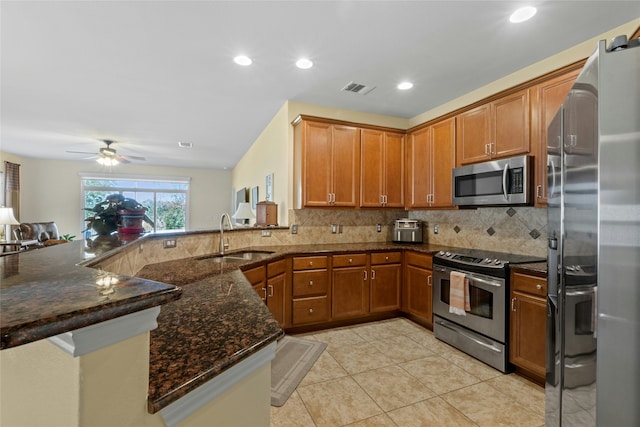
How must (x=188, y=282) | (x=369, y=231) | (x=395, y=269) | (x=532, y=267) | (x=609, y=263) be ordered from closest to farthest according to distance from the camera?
(x=609, y=263) < (x=188, y=282) < (x=532, y=267) < (x=395, y=269) < (x=369, y=231)

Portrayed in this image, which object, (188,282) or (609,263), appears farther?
(188,282)

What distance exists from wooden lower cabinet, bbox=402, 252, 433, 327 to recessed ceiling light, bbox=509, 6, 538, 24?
218 cm

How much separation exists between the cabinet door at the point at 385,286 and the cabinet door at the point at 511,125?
1672 mm

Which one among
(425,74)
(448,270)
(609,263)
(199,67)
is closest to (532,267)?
(448,270)

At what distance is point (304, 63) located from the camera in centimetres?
275

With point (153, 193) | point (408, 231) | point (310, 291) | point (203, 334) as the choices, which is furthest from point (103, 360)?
point (153, 193)

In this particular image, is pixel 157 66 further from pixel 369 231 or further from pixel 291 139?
pixel 369 231

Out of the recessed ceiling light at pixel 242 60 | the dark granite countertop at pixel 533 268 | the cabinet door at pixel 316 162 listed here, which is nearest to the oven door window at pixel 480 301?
the dark granite countertop at pixel 533 268

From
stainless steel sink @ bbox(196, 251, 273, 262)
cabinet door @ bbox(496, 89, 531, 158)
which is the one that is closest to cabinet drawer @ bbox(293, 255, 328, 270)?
stainless steel sink @ bbox(196, 251, 273, 262)

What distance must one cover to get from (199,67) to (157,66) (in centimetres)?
39

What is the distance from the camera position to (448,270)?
9.59 ft

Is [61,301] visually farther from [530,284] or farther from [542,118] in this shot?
[542,118]

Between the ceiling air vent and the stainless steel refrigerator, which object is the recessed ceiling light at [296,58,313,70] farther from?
the stainless steel refrigerator

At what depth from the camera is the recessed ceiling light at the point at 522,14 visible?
2.02 m
